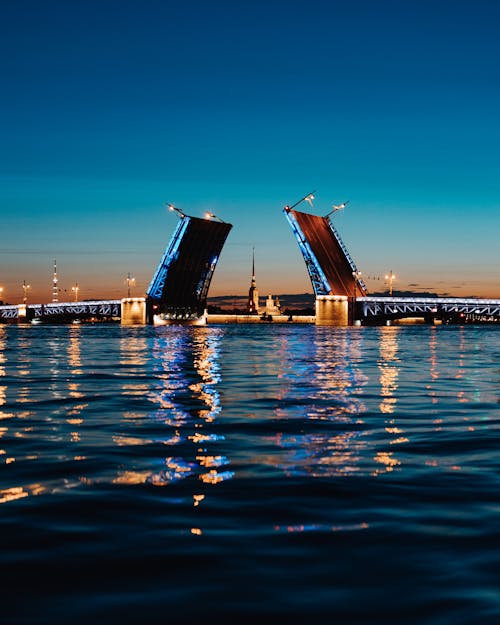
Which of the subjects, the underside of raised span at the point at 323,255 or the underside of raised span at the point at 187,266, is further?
the underside of raised span at the point at 187,266

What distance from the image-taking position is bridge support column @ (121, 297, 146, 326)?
296 feet

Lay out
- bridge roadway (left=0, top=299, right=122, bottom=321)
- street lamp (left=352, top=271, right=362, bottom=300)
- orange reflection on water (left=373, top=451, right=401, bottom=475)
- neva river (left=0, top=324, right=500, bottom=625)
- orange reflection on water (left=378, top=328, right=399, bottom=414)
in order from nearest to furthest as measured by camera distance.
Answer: neva river (left=0, top=324, right=500, bottom=625), orange reflection on water (left=373, top=451, right=401, bottom=475), orange reflection on water (left=378, top=328, right=399, bottom=414), street lamp (left=352, top=271, right=362, bottom=300), bridge roadway (left=0, top=299, right=122, bottom=321)

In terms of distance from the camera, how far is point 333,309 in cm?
8062

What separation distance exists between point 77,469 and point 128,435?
6.01 feet

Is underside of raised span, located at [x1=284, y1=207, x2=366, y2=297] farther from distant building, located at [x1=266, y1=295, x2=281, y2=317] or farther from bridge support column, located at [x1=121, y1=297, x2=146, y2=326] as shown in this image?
distant building, located at [x1=266, y1=295, x2=281, y2=317]

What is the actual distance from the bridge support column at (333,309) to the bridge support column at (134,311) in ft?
71.7

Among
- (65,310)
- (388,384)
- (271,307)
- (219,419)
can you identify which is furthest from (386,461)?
(271,307)

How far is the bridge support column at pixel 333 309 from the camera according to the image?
7981 cm

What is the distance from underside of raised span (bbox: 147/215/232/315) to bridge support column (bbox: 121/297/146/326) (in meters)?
3.81

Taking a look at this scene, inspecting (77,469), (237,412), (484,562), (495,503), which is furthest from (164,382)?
(484,562)

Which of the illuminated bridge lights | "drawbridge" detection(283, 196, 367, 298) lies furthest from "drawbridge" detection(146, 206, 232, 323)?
the illuminated bridge lights

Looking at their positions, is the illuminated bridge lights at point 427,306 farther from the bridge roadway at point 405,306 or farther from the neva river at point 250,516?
the neva river at point 250,516

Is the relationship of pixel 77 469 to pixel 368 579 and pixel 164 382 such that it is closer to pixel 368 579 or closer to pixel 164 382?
pixel 368 579

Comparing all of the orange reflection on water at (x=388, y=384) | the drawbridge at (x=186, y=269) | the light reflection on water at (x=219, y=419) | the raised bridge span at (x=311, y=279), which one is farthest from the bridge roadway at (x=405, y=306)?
the light reflection on water at (x=219, y=419)
